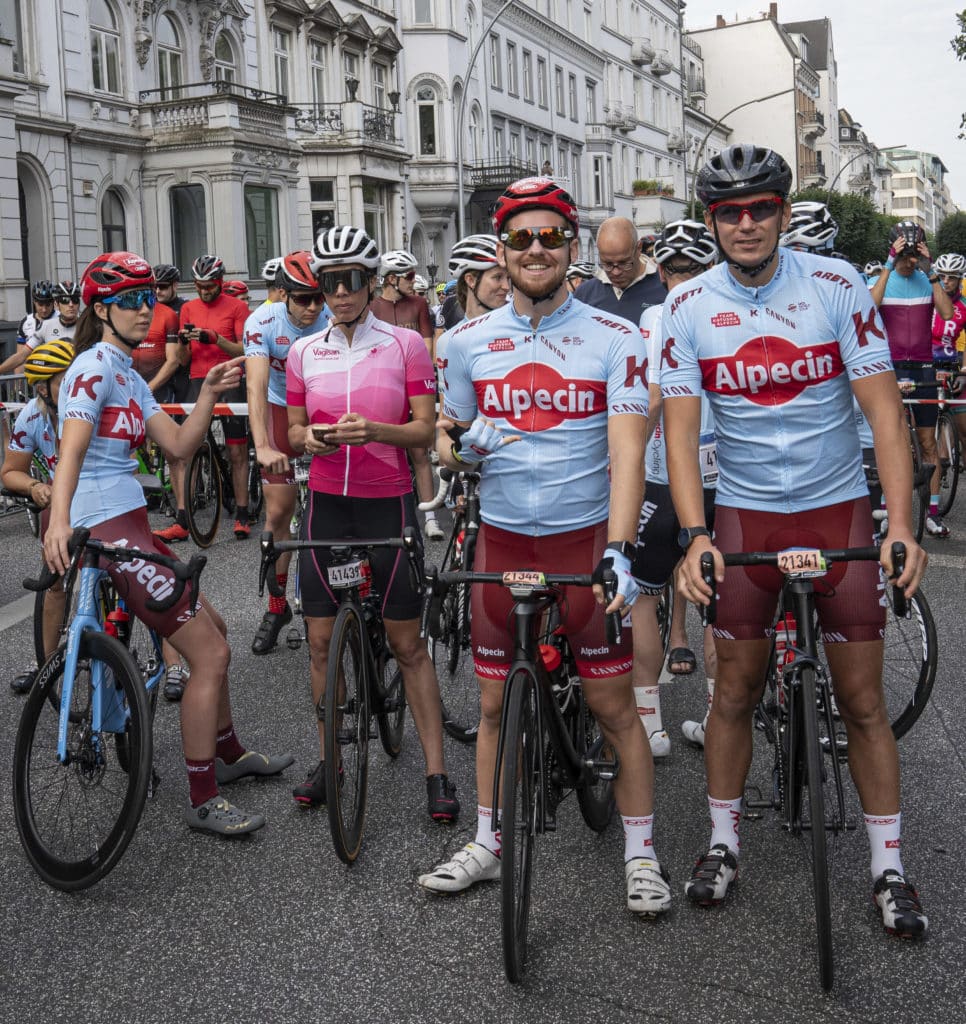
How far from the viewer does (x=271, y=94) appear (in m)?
34.9

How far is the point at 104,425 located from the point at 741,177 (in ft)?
8.11

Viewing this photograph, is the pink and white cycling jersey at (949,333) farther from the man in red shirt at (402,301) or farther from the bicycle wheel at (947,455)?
the man in red shirt at (402,301)

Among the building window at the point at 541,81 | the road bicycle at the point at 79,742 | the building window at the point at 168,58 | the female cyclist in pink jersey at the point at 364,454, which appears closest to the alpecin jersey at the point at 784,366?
the female cyclist in pink jersey at the point at 364,454

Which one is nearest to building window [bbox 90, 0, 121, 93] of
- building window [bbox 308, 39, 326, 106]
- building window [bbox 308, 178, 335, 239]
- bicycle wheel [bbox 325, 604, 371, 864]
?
building window [bbox 308, 178, 335, 239]

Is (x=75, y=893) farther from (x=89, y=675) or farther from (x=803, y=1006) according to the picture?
(x=803, y=1006)

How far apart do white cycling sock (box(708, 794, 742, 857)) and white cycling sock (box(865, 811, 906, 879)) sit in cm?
43

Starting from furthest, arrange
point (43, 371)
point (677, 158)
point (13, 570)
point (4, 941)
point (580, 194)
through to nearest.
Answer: point (677, 158), point (580, 194), point (13, 570), point (43, 371), point (4, 941)

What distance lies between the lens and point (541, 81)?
60.8 metres

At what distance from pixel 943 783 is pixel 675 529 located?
149cm

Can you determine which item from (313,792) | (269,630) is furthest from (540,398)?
(269,630)

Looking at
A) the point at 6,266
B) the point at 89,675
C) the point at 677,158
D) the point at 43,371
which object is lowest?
the point at 89,675

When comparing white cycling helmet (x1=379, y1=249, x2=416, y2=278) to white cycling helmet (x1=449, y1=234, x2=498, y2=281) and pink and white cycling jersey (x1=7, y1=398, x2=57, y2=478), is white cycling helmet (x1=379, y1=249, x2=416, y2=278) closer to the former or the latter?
white cycling helmet (x1=449, y1=234, x2=498, y2=281)

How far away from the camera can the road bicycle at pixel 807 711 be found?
365 cm

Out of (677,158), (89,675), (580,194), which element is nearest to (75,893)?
(89,675)
